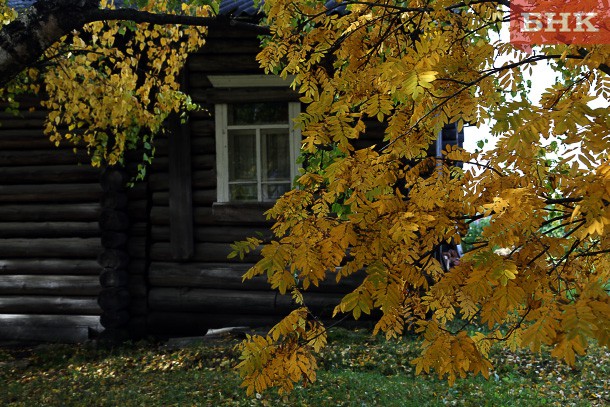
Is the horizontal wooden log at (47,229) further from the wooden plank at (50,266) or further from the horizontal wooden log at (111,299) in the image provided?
A: the horizontal wooden log at (111,299)

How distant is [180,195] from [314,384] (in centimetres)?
375

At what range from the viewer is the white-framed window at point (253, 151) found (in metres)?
8.98

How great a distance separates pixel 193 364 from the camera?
7648mm

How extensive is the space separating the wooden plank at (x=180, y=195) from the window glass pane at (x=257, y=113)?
2.19ft

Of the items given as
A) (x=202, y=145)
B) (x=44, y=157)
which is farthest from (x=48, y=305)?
(x=202, y=145)

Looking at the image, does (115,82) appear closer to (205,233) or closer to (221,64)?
(221,64)

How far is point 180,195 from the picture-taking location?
920 cm

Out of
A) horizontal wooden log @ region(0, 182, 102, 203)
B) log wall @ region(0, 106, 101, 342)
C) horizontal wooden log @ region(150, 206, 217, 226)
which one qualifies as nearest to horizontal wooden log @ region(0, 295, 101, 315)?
log wall @ region(0, 106, 101, 342)

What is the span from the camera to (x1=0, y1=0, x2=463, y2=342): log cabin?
9.01m

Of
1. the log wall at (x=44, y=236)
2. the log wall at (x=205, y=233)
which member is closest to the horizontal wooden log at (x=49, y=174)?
the log wall at (x=44, y=236)

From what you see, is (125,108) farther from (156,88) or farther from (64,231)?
(64,231)

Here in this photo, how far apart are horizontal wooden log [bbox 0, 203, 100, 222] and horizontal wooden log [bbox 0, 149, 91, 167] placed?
0.63 m

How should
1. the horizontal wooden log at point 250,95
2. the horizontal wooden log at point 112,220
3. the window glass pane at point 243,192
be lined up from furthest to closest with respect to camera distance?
the horizontal wooden log at point 112,220 → the window glass pane at point 243,192 → the horizontal wooden log at point 250,95

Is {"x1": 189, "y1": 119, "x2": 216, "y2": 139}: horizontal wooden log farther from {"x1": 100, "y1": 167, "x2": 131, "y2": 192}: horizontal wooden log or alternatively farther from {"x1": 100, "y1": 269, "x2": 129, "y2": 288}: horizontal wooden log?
{"x1": 100, "y1": 269, "x2": 129, "y2": 288}: horizontal wooden log
